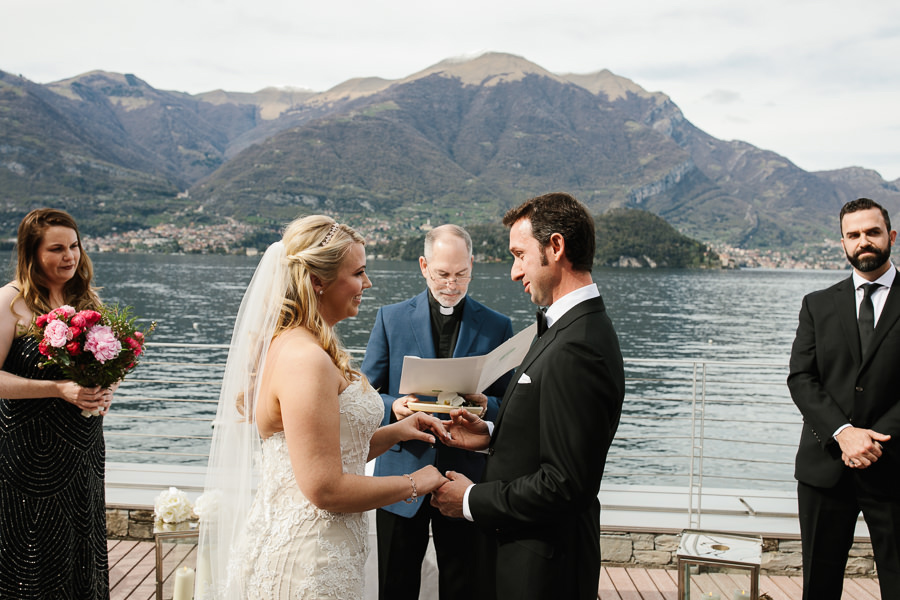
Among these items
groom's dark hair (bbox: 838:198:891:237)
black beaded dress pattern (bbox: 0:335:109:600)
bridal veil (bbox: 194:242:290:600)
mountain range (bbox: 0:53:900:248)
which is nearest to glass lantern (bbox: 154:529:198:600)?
black beaded dress pattern (bbox: 0:335:109:600)

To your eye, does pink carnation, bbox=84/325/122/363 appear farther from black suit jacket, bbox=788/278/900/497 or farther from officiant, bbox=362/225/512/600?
black suit jacket, bbox=788/278/900/497

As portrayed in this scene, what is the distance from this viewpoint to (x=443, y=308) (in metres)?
2.96

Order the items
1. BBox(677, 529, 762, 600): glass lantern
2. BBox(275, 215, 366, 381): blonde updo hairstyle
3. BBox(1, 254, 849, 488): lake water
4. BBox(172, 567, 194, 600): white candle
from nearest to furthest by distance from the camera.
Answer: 1. BBox(275, 215, 366, 381): blonde updo hairstyle
2. BBox(677, 529, 762, 600): glass lantern
3. BBox(172, 567, 194, 600): white candle
4. BBox(1, 254, 849, 488): lake water

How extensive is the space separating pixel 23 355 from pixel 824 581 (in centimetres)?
357

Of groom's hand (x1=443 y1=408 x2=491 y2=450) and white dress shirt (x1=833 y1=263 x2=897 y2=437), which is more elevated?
white dress shirt (x1=833 y1=263 x2=897 y2=437)

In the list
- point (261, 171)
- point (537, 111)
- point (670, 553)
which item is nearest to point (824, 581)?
point (670, 553)

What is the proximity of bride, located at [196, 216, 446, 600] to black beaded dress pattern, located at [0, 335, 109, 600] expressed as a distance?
1.10 metres

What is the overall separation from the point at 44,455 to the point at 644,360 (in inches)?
127

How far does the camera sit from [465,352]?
9.46ft

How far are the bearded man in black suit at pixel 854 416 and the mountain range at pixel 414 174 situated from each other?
305 feet

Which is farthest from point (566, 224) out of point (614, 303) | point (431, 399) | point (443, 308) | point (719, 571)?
point (614, 303)

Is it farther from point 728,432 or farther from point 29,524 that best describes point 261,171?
point 29,524

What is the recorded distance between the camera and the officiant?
2.63m

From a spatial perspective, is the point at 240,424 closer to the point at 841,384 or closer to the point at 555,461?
the point at 555,461
